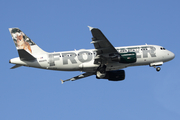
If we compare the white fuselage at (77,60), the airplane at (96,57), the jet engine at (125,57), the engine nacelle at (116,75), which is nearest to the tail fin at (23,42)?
the airplane at (96,57)

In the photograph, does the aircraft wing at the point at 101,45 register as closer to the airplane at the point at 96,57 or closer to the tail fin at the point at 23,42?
the airplane at the point at 96,57

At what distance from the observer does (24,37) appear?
54812 millimetres

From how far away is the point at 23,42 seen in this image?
178 feet

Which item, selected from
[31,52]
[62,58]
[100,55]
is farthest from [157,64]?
[31,52]

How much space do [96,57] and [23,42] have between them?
46.4 feet

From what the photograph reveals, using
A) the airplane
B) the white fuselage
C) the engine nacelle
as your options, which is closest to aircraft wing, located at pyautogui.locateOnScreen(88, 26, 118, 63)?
the airplane

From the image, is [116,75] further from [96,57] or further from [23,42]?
[23,42]

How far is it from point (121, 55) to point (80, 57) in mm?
7035

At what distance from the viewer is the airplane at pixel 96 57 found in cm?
4922

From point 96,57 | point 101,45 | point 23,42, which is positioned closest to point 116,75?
point 96,57

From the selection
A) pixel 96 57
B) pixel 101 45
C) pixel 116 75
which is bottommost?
pixel 116 75

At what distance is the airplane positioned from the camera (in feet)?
161

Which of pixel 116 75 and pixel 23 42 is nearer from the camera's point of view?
pixel 23 42

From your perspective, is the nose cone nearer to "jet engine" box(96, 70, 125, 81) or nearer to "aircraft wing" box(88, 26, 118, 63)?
"jet engine" box(96, 70, 125, 81)
